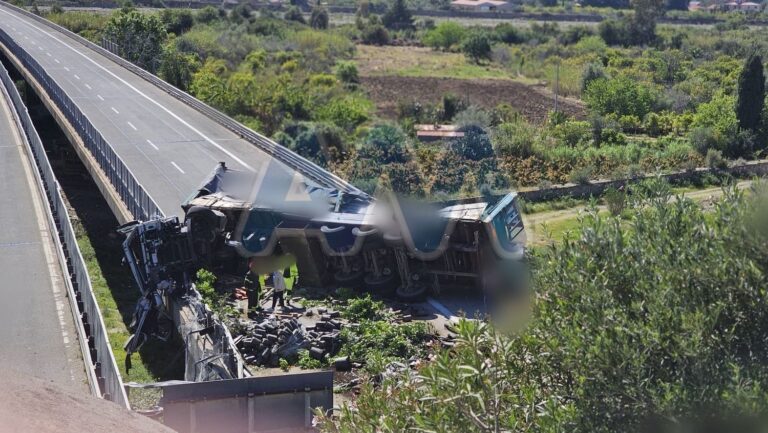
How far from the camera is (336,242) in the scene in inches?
963

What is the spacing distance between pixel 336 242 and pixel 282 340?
3.91 m

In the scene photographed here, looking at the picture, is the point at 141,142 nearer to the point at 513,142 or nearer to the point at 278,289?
the point at 513,142

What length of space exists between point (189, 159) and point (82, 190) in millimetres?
10900

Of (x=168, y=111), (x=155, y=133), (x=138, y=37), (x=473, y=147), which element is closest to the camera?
(x=155, y=133)

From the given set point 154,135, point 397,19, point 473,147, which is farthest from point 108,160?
point 397,19

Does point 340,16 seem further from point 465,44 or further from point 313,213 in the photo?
point 313,213

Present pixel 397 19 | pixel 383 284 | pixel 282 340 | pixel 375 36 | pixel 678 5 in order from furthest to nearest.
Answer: pixel 678 5, pixel 397 19, pixel 375 36, pixel 383 284, pixel 282 340

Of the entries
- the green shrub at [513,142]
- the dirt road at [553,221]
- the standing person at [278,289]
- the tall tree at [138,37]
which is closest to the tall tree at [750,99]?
the green shrub at [513,142]

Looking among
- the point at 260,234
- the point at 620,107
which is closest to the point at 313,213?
the point at 260,234

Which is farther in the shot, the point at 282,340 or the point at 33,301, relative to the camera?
the point at 33,301

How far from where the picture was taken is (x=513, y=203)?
79.6 ft

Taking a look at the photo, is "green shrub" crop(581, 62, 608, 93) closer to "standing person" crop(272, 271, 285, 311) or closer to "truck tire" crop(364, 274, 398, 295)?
"truck tire" crop(364, 274, 398, 295)

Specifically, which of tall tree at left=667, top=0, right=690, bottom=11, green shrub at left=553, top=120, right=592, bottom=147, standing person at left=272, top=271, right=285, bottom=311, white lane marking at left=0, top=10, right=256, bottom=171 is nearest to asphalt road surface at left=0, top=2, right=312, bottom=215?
white lane marking at left=0, top=10, right=256, bottom=171

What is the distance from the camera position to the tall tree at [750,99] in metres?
52.2
